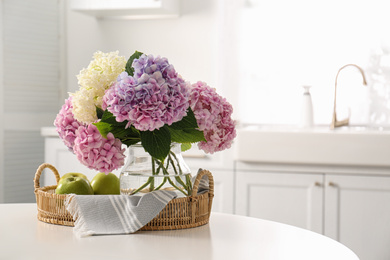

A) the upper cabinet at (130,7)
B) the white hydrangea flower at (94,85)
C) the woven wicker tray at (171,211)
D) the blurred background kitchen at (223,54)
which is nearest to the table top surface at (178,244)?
the woven wicker tray at (171,211)

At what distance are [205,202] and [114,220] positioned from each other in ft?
0.73

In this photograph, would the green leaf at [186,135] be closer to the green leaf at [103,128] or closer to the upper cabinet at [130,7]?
the green leaf at [103,128]

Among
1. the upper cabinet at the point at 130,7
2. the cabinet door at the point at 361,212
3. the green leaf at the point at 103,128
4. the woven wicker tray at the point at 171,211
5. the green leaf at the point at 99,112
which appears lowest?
the cabinet door at the point at 361,212

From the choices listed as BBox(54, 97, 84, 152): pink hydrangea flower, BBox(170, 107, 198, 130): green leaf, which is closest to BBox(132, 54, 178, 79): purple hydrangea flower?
BBox(170, 107, 198, 130): green leaf

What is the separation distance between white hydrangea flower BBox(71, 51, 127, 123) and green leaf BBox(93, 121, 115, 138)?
33mm

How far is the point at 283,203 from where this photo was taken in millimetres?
3000

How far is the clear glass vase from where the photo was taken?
4.19 ft

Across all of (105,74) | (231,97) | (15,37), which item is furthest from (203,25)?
(105,74)

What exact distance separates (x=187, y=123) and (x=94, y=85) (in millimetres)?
222

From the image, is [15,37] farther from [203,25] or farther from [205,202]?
[205,202]

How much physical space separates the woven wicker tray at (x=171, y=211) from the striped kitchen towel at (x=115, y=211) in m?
0.03

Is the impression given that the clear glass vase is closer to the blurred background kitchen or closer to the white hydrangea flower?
the white hydrangea flower

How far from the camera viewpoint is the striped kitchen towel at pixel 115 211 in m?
1.23

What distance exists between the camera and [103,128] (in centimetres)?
125
